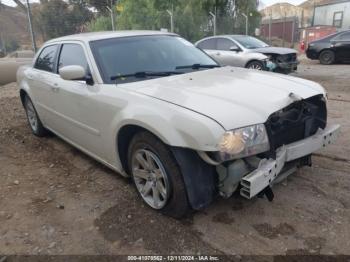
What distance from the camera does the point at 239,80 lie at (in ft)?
11.9

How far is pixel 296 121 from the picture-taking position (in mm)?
3160

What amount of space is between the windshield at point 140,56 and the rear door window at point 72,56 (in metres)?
0.19

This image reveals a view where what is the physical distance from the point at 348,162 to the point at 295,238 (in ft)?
5.73

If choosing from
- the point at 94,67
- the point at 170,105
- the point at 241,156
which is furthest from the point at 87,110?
the point at 241,156

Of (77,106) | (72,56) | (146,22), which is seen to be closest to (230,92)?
(77,106)

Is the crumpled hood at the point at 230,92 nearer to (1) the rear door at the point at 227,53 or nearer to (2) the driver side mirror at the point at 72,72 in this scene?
(2) the driver side mirror at the point at 72,72

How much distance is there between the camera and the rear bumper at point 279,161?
2.71 metres

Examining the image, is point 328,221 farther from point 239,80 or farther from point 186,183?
point 239,80

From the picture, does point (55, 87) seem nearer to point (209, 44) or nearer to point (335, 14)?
point (209, 44)

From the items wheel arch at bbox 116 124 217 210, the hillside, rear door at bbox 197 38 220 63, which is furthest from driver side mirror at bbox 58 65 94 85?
the hillside

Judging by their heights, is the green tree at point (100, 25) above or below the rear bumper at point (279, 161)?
above

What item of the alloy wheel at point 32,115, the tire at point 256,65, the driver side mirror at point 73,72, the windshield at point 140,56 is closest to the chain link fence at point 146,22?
the tire at point 256,65

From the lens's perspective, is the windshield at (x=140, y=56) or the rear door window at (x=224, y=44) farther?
the rear door window at (x=224, y=44)

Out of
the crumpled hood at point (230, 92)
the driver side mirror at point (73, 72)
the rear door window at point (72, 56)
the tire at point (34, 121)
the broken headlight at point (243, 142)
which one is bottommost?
the tire at point (34, 121)
